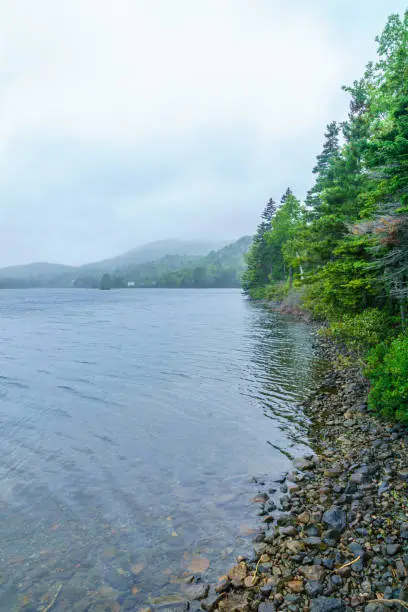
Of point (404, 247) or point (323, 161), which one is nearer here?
point (404, 247)

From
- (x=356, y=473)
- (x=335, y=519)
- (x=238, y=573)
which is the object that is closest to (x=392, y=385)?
(x=356, y=473)

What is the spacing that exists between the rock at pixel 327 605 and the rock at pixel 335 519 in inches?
60.4

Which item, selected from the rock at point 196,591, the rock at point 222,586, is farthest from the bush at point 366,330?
the rock at point 196,591

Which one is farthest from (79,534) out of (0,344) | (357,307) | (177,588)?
(0,344)

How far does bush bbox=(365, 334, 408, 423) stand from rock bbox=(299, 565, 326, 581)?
529 centimetres

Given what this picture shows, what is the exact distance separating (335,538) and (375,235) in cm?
1099

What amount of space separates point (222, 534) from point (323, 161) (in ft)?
159

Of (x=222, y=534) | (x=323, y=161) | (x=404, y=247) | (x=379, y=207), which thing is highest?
(x=323, y=161)

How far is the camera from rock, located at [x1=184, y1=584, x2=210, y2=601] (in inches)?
218

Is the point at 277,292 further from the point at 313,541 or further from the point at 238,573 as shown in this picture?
the point at 238,573

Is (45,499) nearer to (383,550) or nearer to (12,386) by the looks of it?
(383,550)

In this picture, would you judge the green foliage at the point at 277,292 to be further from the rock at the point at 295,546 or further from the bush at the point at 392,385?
the rock at the point at 295,546

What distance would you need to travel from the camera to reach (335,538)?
20.6 ft

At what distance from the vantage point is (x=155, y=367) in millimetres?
20969
